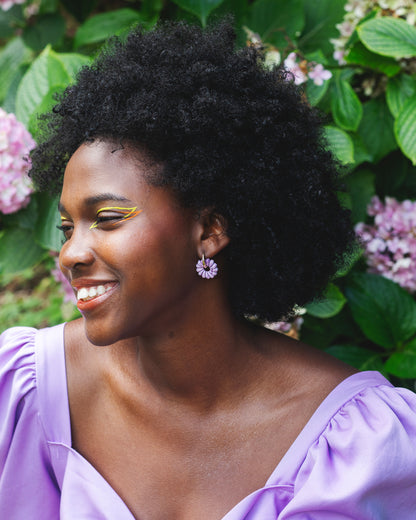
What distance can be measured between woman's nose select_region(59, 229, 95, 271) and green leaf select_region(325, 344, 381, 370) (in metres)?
1.30

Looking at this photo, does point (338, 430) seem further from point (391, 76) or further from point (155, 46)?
point (391, 76)

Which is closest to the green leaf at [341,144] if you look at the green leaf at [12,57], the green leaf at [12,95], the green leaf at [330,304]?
the green leaf at [330,304]

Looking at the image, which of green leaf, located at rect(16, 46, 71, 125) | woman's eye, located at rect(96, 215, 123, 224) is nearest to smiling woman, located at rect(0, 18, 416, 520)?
woman's eye, located at rect(96, 215, 123, 224)

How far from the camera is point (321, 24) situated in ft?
9.16

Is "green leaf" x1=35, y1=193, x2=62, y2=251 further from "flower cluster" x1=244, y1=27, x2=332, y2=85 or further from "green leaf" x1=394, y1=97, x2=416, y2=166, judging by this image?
"green leaf" x1=394, y1=97, x2=416, y2=166

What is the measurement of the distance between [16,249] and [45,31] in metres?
1.29

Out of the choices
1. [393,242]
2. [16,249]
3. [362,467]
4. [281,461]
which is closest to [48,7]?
[16,249]

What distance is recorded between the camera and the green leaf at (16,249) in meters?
2.67

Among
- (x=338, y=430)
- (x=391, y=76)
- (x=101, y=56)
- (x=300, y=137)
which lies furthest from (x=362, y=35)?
(x=338, y=430)

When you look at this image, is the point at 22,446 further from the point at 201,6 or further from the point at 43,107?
the point at 201,6

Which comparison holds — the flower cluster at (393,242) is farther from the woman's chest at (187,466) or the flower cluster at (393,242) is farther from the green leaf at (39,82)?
the green leaf at (39,82)

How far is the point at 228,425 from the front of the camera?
1824mm

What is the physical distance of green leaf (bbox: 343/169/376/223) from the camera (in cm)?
264

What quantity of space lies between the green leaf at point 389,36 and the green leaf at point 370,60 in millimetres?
112
